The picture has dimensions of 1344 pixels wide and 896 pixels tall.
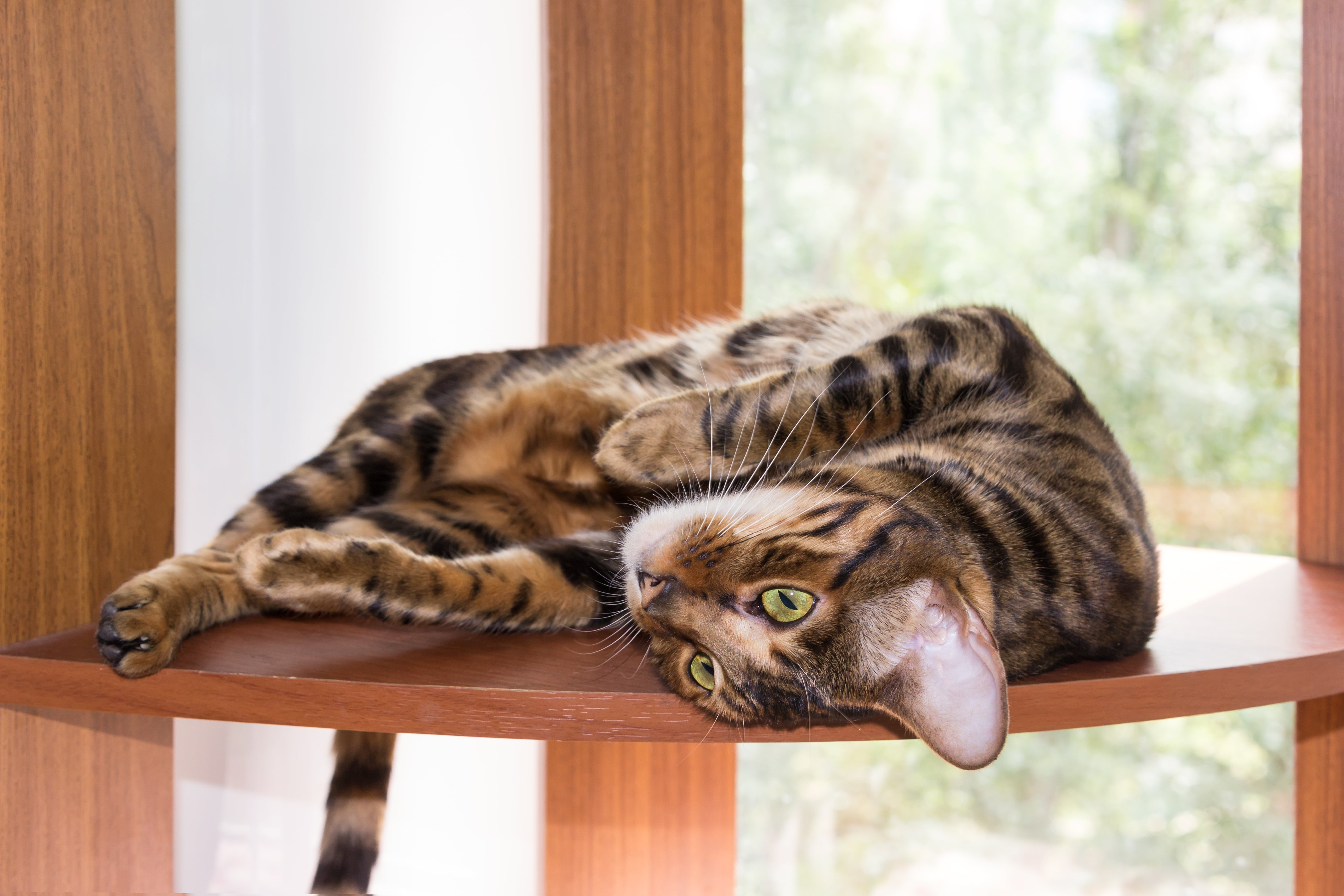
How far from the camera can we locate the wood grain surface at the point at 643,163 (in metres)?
1.30

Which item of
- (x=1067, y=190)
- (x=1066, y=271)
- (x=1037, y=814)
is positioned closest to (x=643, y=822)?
(x=1037, y=814)

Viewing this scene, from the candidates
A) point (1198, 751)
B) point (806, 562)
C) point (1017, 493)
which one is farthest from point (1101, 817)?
point (806, 562)

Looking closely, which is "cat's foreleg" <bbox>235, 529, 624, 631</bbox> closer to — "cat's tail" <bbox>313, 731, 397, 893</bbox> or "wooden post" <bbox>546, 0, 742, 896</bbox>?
"cat's tail" <bbox>313, 731, 397, 893</bbox>

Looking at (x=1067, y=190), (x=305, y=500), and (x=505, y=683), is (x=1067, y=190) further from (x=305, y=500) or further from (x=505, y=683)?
(x=505, y=683)

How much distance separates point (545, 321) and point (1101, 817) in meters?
1.98

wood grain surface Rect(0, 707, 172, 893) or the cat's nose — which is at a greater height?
the cat's nose

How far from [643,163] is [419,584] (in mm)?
773

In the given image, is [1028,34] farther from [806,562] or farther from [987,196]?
[806,562]

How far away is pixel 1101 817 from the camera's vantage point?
234 cm

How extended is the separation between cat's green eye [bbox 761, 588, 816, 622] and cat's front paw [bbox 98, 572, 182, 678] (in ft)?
1.52

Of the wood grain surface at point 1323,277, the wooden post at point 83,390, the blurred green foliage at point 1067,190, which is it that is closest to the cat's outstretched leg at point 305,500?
the wooden post at point 83,390

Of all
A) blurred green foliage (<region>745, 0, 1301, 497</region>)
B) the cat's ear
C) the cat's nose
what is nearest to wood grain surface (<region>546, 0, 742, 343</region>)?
the cat's nose

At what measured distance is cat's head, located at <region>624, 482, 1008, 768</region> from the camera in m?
0.68

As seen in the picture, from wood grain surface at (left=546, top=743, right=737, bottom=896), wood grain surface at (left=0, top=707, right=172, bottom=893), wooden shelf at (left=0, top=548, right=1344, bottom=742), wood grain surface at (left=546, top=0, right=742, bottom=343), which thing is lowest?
wood grain surface at (left=546, top=743, right=737, bottom=896)
